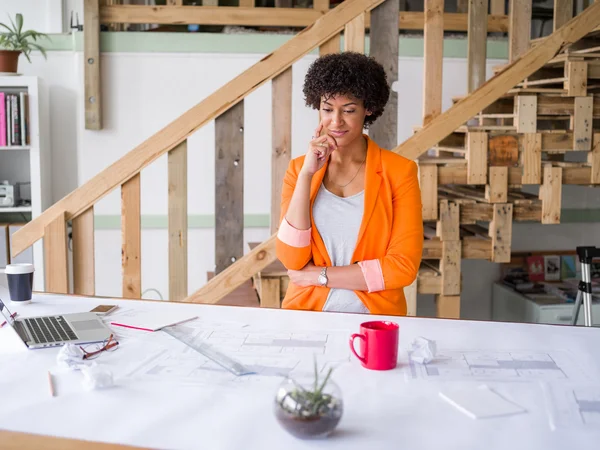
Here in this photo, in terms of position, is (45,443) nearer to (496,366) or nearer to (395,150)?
(496,366)

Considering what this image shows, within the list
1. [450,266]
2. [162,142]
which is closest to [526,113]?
[450,266]

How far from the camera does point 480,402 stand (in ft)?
4.24

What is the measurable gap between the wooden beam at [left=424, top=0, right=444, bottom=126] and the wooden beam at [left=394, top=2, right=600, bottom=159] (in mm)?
72

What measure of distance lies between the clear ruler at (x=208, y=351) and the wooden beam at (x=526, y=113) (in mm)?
2225

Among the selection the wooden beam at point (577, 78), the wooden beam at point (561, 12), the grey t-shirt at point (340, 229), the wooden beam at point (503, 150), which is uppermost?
the wooden beam at point (561, 12)

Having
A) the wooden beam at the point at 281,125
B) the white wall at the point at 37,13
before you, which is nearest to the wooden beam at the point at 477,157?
the wooden beam at the point at 281,125

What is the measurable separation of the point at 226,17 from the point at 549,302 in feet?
9.01

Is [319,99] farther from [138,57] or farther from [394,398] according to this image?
[138,57]

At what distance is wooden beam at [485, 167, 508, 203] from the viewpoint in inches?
131

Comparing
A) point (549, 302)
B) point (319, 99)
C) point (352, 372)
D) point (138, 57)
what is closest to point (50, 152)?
point (138, 57)

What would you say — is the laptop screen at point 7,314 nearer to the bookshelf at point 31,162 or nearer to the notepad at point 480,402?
the notepad at point 480,402

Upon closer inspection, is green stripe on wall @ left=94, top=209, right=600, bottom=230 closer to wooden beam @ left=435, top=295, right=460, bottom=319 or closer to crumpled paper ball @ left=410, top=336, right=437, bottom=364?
wooden beam @ left=435, top=295, right=460, bottom=319

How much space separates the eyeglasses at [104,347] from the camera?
1548 mm

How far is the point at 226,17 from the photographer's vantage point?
4.57 meters
